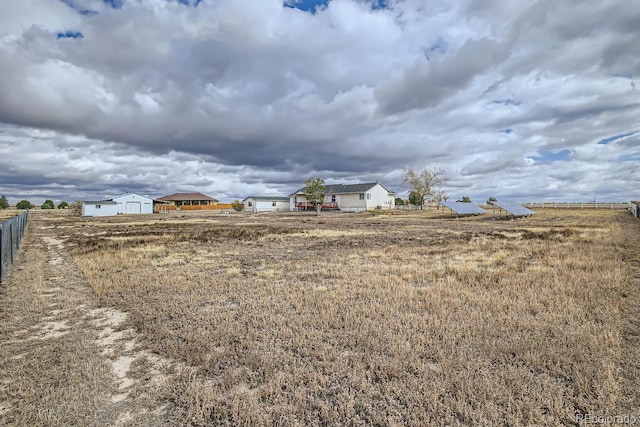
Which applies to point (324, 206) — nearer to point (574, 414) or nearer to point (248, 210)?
point (248, 210)

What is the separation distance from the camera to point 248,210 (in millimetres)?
84312

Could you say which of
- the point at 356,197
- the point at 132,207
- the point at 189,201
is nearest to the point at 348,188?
the point at 356,197

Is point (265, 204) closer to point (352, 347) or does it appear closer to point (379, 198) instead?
point (379, 198)

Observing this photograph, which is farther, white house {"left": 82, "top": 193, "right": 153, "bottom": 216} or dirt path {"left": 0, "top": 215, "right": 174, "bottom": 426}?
white house {"left": 82, "top": 193, "right": 153, "bottom": 216}

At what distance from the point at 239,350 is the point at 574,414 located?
4.36 metres

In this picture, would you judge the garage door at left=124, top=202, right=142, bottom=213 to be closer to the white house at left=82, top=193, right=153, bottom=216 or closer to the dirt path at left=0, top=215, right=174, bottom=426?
the white house at left=82, top=193, right=153, bottom=216

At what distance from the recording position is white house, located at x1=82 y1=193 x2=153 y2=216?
63.6m

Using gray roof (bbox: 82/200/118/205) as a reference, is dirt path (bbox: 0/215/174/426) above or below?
below

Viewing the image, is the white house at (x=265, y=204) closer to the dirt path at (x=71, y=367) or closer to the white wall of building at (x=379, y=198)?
the white wall of building at (x=379, y=198)

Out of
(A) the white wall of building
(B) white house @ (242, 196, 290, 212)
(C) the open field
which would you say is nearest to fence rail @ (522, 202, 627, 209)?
(A) the white wall of building

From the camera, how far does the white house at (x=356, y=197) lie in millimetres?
68938

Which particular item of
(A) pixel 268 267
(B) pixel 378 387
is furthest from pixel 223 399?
(A) pixel 268 267

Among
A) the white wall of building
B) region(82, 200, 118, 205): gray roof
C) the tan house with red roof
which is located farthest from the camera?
the tan house with red roof

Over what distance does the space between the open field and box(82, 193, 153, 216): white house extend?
2536 inches
